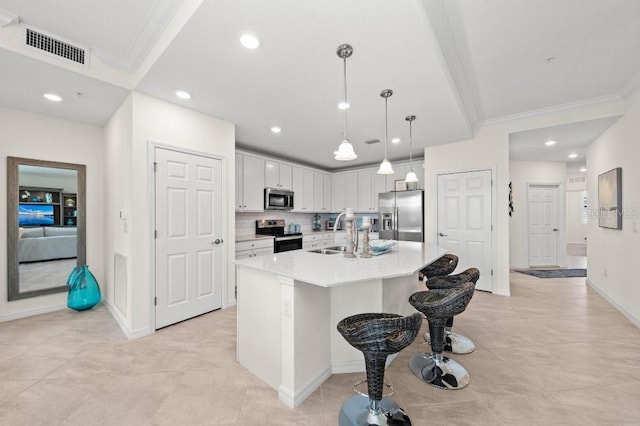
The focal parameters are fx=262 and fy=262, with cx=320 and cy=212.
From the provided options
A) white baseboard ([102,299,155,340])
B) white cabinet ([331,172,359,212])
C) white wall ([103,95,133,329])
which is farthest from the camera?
white cabinet ([331,172,359,212])

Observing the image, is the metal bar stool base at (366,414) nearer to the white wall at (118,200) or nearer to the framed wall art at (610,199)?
the white wall at (118,200)

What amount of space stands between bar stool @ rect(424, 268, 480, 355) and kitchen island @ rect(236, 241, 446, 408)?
39 cm

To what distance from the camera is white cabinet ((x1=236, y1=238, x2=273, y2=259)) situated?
4.11 metres

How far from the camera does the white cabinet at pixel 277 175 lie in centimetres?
500

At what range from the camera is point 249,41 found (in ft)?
6.25

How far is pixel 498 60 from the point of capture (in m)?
A: 2.46

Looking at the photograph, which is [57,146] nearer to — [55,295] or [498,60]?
[55,295]

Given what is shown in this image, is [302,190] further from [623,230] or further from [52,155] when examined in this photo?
[623,230]

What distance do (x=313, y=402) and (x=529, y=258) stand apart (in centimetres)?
648

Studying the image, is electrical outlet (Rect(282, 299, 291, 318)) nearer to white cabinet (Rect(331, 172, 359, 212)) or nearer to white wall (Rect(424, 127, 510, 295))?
white wall (Rect(424, 127, 510, 295))

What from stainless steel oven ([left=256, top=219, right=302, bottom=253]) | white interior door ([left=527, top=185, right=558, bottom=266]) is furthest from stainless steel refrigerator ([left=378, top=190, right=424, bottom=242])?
white interior door ([left=527, top=185, right=558, bottom=266])

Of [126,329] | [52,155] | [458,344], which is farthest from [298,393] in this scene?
[52,155]

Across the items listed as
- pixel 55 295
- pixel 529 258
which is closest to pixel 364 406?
pixel 55 295

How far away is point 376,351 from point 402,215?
3.82m
